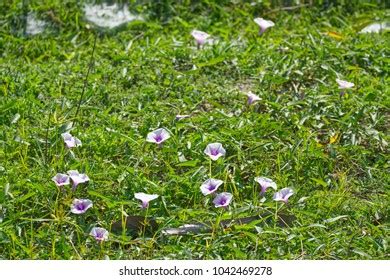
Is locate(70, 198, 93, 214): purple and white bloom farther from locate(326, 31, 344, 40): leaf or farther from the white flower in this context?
locate(326, 31, 344, 40): leaf

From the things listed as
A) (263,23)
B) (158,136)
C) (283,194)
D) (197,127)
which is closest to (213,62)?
(263,23)

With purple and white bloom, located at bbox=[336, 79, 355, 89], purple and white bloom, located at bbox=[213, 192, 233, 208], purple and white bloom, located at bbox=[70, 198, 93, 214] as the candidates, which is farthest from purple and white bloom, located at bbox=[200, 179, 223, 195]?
purple and white bloom, located at bbox=[336, 79, 355, 89]

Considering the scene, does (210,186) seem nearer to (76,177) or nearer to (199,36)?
(76,177)

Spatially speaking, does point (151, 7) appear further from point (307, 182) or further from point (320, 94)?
point (307, 182)

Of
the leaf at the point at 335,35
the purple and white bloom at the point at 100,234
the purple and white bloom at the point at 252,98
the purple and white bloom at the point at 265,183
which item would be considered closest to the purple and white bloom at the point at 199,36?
the purple and white bloom at the point at 252,98

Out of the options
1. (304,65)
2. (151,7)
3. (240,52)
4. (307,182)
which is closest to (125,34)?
(151,7)
